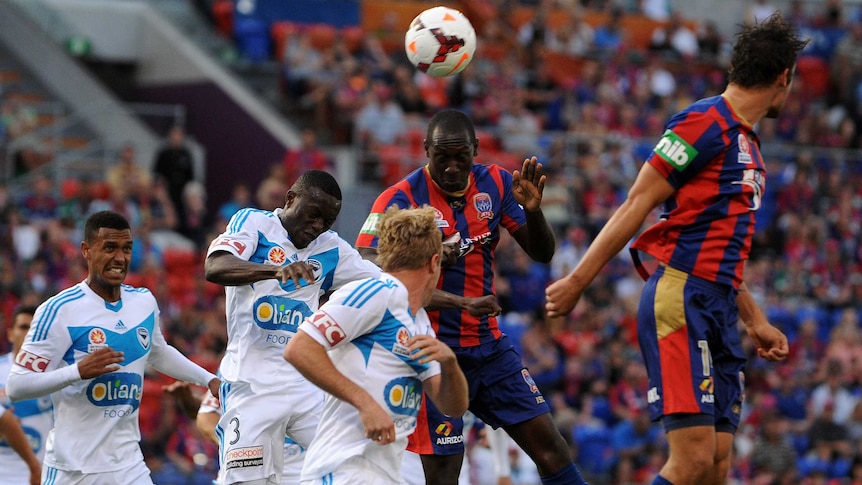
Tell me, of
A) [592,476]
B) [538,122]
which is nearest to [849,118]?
[538,122]

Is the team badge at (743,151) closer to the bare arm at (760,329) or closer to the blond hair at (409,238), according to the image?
the bare arm at (760,329)

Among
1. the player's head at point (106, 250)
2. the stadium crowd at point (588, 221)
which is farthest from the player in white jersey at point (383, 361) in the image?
the stadium crowd at point (588, 221)

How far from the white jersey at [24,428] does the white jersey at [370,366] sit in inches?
178

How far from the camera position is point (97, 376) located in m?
7.77

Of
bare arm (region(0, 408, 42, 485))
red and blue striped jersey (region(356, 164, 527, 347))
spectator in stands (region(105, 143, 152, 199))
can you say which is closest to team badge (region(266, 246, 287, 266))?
red and blue striped jersey (region(356, 164, 527, 347))

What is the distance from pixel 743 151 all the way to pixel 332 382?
2.62 m

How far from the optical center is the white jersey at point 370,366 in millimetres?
6023

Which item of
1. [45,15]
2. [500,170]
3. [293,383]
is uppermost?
[45,15]

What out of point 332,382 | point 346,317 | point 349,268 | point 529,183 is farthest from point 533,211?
point 332,382

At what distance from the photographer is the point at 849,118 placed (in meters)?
27.2

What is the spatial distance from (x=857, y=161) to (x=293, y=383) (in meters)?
20.1

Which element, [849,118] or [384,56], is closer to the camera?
[384,56]

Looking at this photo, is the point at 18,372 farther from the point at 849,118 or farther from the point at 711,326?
the point at 849,118

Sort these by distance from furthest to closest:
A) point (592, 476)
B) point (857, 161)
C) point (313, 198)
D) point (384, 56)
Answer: point (857, 161) < point (384, 56) < point (592, 476) < point (313, 198)
